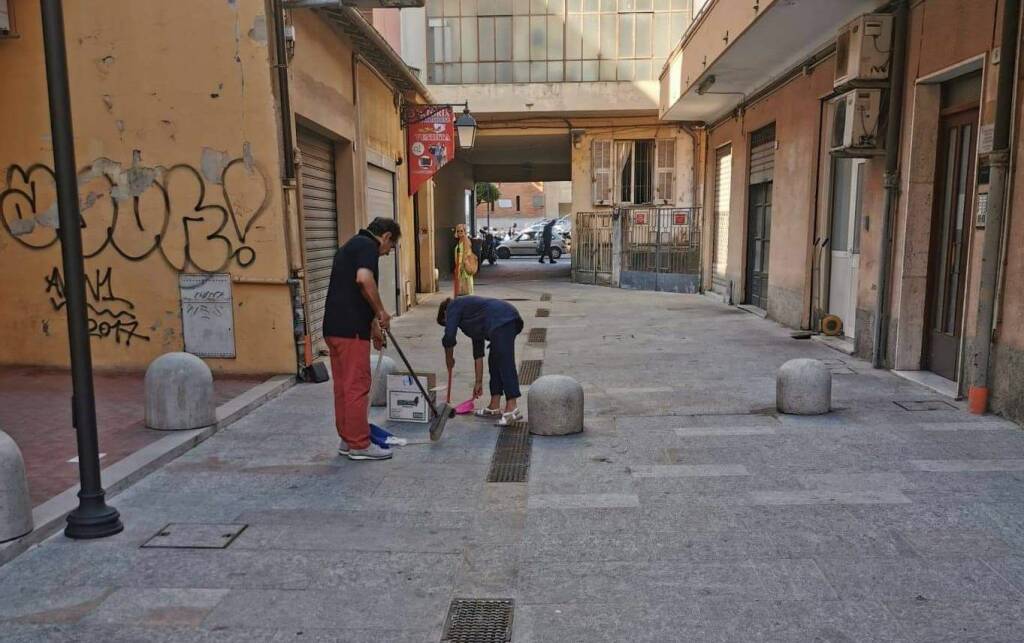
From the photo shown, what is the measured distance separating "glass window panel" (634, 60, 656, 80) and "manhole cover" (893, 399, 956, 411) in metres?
14.0

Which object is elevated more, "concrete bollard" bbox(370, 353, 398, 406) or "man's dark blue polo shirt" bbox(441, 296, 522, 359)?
"man's dark blue polo shirt" bbox(441, 296, 522, 359)

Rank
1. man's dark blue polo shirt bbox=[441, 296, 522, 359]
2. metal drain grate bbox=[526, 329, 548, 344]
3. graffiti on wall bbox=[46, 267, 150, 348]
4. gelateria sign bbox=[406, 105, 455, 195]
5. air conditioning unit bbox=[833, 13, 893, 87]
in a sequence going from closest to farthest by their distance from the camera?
1. man's dark blue polo shirt bbox=[441, 296, 522, 359]
2. air conditioning unit bbox=[833, 13, 893, 87]
3. graffiti on wall bbox=[46, 267, 150, 348]
4. metal drain grate bbox=[526, 329, 548, 344]
5. gelateria sign bbox=[406, 105, 455, 195]

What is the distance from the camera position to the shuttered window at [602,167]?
1986 centimetres

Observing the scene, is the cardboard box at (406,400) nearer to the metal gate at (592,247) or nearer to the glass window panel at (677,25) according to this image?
the metal gate at (592,247)

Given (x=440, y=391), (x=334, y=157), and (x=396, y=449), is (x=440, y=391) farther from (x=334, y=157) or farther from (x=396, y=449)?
(x=334, y=157)

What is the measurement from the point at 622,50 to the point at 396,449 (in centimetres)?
1595

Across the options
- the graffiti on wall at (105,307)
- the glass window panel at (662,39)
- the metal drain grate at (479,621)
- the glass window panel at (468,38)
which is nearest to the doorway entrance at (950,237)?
the metal drain grate at (479,621)

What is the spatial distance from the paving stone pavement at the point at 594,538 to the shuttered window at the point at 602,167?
1370cm

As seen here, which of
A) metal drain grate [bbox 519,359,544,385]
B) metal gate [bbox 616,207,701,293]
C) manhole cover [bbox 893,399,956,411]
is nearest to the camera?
manhole cover [bbox 893,399,956,411]

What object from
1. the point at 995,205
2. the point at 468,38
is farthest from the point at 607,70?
the point at 995,205

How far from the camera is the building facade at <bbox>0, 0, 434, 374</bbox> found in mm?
7672

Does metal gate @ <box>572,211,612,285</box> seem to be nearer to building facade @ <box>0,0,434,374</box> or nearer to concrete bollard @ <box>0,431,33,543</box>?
building facade @ <box>0,0,434,374</box>

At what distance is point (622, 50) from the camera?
752 inches

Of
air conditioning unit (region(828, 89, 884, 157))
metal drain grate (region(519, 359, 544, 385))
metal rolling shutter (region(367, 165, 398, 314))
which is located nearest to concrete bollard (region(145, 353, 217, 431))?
metal drain grate (region(519, 359, 544, 385))
